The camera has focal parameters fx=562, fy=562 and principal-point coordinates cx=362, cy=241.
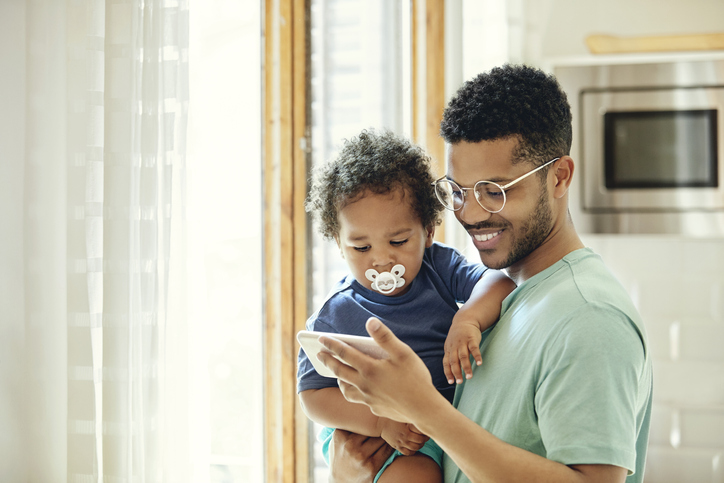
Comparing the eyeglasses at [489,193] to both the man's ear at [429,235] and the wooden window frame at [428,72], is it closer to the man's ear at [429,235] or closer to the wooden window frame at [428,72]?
the man's ear at [429,235]

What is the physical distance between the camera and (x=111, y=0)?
4.99ft

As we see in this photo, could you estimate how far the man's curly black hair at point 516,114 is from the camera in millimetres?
1056

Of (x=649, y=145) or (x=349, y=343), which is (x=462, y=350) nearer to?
(x=349, y=343)

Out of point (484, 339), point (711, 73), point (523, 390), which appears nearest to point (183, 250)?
point (484, 339)

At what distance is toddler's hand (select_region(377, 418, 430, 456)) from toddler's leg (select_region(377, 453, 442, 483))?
0.02m

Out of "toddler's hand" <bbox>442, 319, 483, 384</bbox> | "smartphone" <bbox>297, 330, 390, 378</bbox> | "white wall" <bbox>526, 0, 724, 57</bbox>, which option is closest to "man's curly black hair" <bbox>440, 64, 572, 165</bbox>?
"toddler's hand" <bbox>442, 319, 483, 384</bbox>

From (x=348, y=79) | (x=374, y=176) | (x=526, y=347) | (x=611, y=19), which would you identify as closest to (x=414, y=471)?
(x=526, y=347)

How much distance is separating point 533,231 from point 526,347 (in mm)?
267

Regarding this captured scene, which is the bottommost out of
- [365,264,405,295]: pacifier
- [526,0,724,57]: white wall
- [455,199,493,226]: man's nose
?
[365,264,405,295]: pacifier

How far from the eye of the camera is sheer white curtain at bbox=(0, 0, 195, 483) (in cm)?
142

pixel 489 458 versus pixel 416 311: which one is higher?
pixel 416 311

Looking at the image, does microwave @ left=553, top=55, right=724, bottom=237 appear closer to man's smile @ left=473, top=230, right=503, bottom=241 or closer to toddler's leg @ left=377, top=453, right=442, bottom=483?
man's smile @ left=473, top=230, right=503, bottom=241

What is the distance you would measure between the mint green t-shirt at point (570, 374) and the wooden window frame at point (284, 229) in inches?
55.0

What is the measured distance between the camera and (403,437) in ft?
3.68
